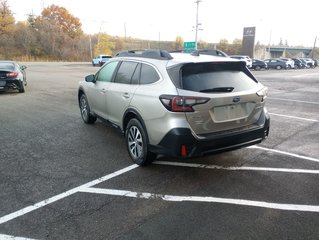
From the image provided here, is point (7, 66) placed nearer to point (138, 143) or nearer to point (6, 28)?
point (138, 143)

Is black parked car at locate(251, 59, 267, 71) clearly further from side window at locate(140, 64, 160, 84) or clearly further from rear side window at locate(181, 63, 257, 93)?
side window at locate(140, 64, 160, 84)

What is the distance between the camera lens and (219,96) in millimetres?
3809

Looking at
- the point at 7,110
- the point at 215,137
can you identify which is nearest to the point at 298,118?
the point at 215,137

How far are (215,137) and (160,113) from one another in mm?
816

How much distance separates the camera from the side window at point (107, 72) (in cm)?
557

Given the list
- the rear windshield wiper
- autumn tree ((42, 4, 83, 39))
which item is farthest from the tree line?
the rear windshield wiper

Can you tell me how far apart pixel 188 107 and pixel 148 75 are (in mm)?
1057

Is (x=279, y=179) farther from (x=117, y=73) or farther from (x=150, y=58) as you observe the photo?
(x=117, y=73)

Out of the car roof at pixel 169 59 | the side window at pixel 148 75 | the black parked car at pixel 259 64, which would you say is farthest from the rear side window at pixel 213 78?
the black parked car at pixel 259 64

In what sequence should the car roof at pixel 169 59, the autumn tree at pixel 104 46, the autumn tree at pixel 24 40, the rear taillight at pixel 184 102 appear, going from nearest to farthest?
the rear taillight at pixel 184 102, the car roof at pixel 169 59, the autumn tree at pixel 24 40, the autumn tree at pixel 104 46

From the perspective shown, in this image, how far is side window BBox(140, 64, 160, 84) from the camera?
167 inches

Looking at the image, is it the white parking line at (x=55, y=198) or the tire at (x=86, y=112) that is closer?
the white parking line at (x=55, y=198)

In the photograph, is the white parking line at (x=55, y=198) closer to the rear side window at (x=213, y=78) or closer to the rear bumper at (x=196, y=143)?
the rear bumper at (x=196, y=143)

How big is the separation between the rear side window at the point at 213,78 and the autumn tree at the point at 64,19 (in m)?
79.0
